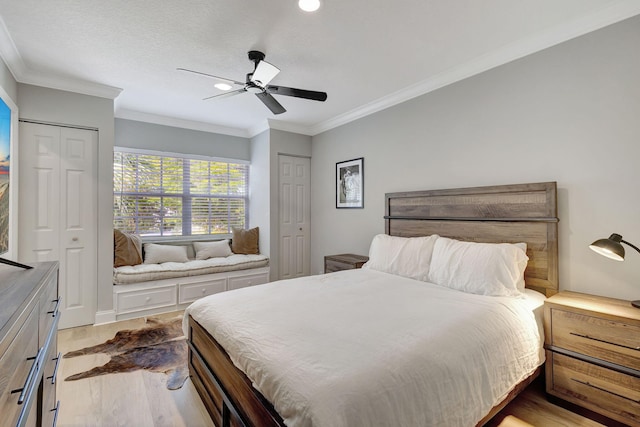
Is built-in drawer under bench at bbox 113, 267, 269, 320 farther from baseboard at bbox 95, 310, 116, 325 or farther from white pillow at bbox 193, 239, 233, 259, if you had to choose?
white pillow at bbox 193, 239, 233, 259

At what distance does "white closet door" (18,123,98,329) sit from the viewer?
3062 millimetres

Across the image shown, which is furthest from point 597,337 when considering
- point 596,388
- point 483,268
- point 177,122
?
point 177,122

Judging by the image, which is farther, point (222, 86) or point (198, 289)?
point (198, 289)

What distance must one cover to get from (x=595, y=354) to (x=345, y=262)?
2309 mm

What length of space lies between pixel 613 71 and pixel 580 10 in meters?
0.47

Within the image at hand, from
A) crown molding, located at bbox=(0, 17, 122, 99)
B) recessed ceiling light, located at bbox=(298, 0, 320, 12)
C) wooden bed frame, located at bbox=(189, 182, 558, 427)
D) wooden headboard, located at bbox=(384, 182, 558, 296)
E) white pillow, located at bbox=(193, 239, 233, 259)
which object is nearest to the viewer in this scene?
wooden bed frame, located at bbox=(189, 182, 558, 427)

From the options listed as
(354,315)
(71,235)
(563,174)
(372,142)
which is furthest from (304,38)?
(71,235)

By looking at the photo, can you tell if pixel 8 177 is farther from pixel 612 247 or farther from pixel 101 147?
pixel 612 247

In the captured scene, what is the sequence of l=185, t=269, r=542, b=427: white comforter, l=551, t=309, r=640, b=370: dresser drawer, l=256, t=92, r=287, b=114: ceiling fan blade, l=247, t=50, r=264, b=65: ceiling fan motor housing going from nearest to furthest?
l=185, t=269, r=542, b=427: white comforter < l=551, t=309, r=640, b=370: dresser drawer < l=247, t=50, r=264, b=65: ceiling fan motor housing < l=256, t=92, r=287, b=114: ceiling fan blade

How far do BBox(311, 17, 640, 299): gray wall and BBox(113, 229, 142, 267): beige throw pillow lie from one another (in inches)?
135

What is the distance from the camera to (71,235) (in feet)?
10.8

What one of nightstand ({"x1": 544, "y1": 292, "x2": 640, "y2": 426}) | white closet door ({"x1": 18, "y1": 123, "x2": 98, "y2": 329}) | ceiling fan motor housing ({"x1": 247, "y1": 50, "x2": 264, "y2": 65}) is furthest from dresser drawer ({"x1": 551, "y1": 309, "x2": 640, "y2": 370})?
white closet door ({"x1": 18, "y1": 123, "x2": 98, "y2": 329})

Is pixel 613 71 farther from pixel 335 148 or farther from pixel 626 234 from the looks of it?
pixel 335 148

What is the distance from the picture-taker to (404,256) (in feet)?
9.52
